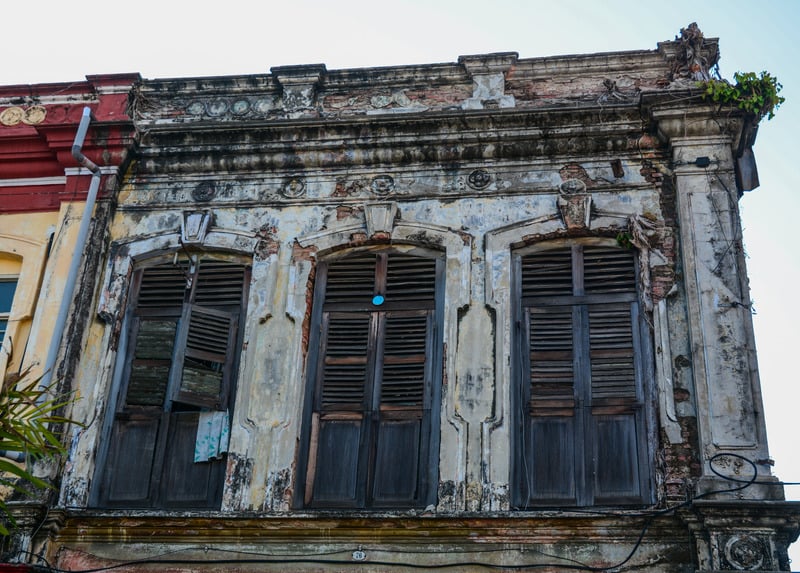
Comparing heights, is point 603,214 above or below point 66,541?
above

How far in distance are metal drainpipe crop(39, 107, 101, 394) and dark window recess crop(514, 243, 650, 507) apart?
3.69 metres

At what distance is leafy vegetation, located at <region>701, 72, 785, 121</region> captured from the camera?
28.7ft

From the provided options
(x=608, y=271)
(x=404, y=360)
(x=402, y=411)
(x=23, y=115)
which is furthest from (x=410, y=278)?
(x=23, y=115)

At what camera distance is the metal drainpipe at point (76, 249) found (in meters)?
8.63

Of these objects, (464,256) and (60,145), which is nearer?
(464,256)

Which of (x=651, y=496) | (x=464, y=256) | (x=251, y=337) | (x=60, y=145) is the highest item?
(x=60, y=145)

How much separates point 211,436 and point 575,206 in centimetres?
345

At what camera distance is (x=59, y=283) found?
9141mm

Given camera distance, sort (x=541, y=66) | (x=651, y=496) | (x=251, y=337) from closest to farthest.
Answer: (x=651, y=496) < (x=251, y=337) < (x=541, y=66)

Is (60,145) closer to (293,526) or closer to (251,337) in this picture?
(251,337)

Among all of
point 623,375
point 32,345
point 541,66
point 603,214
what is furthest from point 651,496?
point 32,345

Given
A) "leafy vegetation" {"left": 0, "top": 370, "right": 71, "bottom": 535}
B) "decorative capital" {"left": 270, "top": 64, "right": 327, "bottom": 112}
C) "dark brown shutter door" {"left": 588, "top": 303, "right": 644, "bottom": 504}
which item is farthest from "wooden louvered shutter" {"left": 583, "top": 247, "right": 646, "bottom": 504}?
"leafy vegetation" {"left": 0, "top": 370, "right": 71, "bottom": 535}

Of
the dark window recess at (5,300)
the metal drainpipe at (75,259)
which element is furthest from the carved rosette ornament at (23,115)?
the dark window recess at (5,300)

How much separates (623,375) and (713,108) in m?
2.40
